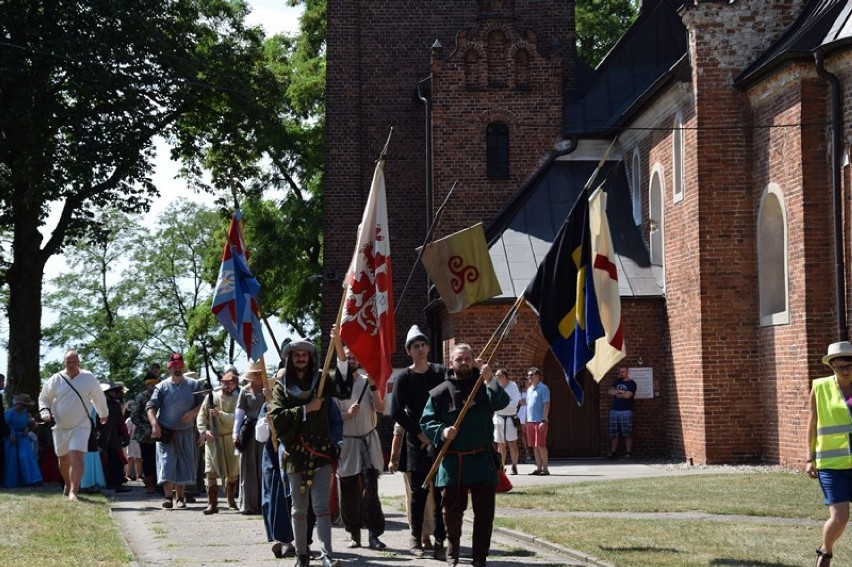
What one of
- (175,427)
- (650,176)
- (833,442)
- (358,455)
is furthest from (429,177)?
(833,442)

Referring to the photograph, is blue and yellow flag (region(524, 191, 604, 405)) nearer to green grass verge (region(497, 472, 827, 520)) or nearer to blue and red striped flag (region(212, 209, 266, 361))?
blue and red striped flag (region(212, 209, 266, 361))

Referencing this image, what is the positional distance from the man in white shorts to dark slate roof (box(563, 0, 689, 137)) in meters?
→ 15.7

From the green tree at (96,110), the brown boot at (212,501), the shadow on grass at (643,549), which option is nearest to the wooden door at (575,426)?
the green tree at (96,110)

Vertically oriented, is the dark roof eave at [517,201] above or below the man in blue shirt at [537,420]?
above

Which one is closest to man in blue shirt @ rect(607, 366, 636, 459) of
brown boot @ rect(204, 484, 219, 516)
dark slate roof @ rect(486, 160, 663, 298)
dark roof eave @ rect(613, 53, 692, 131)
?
dark slate roof @ rect(486, 160, 663, 298)

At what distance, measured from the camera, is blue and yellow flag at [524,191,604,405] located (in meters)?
11.7

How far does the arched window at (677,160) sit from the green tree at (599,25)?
1866cm

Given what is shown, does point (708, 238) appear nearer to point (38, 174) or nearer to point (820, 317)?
point (820, 317)

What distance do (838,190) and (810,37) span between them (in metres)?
2.40

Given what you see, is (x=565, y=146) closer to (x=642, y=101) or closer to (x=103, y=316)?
(x=642, y=101)

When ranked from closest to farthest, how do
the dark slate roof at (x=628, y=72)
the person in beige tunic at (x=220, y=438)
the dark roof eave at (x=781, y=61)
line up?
1. the person in beige tunic at (x=220, y=438)
2. the dark roof eave at (x=781, y=61)
3. the dark slate roof at (x=628, y=72)

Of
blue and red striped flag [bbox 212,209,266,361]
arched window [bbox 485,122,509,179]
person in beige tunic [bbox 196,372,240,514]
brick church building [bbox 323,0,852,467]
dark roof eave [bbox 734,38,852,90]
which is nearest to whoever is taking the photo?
blue and red striped flag [bbox 212,209,266,361]

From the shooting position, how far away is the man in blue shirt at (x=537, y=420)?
2120 centimetres

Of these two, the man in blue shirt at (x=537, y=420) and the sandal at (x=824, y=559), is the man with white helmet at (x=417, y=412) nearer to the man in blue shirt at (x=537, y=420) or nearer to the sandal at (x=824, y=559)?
the sandal at (x=824, y=559)
